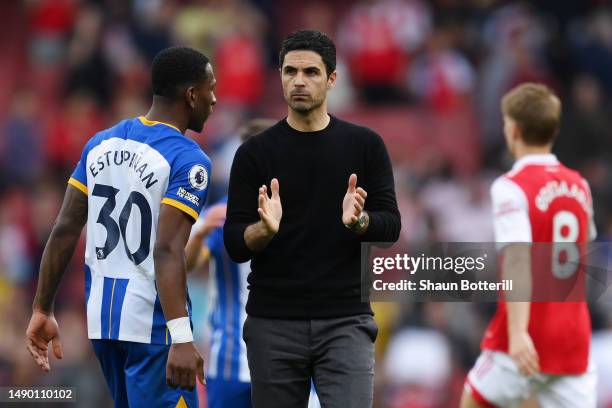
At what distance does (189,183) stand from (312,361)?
39.8 inches

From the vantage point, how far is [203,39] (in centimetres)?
1619

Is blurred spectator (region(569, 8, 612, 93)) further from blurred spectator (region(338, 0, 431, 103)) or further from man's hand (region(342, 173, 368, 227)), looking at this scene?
man's hand (region(342, 173, 368, 227))

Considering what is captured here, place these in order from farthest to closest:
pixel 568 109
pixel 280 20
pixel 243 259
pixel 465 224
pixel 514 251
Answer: pixel 280 20 → pixel 568 109 → pixel 465 224 → pixel 514 251 → pixel 243 259

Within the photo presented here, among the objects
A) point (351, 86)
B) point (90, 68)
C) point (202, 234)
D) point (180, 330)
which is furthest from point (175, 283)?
point (90, 68)

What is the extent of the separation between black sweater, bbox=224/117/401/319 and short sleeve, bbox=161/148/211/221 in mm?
146

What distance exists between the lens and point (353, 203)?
5535 millimetres

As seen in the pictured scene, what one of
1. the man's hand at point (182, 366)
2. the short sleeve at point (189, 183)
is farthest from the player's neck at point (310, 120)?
the man's hand at point (182, 366)

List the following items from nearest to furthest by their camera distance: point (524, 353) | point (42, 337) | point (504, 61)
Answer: point (42, 337), point (524, 353), point (504, 61)

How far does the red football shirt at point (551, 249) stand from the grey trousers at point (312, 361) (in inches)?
58.1

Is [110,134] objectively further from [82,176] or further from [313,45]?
[313,45]

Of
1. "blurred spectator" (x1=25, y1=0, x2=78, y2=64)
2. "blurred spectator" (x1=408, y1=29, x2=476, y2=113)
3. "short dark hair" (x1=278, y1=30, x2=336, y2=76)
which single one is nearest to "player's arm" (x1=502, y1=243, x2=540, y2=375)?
"short dark hair" (x1=278, y1=30, x2=336, y2=76)

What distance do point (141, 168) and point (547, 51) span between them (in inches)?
436

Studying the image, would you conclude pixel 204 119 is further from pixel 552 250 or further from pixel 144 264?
pixel 552 250

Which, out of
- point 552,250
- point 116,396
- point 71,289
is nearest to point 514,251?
point 552,250
